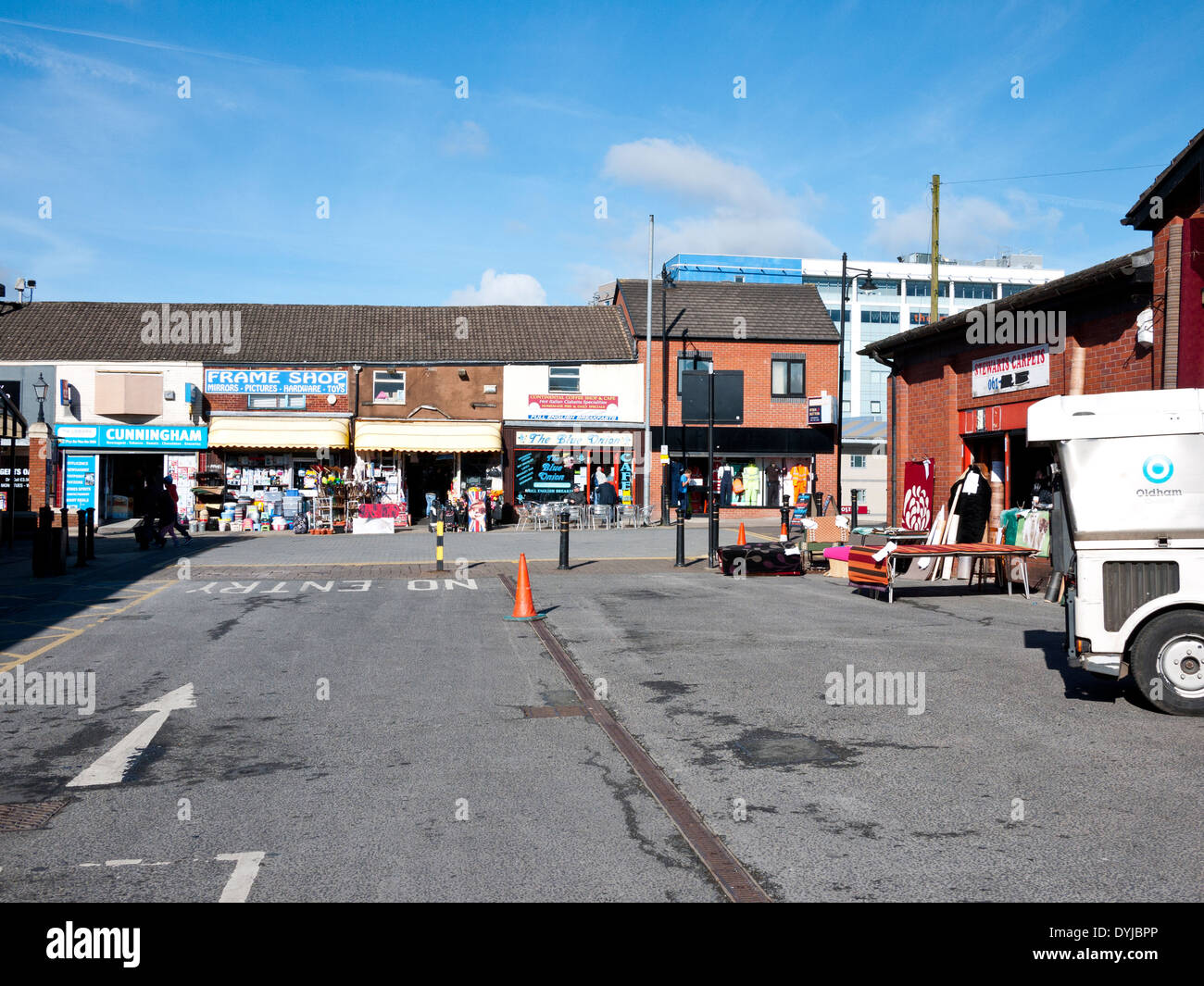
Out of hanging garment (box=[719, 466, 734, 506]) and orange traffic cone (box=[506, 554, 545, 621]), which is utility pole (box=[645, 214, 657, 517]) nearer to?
hanging garment (box=[719, 466, 734, 506])

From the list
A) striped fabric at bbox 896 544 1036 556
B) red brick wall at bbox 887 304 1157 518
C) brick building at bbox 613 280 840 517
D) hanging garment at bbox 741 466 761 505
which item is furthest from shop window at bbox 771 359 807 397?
striped fabric at bbox 896 544 1036 556

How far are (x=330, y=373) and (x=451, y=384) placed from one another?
4.06 meters

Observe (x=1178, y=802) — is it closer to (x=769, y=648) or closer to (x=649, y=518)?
(x=769, y=648)

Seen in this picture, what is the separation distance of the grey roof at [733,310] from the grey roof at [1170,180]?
80.3 feet

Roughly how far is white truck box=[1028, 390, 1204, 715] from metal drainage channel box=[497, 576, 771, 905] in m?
3.53

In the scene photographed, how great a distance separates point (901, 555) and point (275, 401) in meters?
25.8

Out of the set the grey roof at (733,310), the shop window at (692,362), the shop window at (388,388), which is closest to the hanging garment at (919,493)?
the shop window at (692,362)

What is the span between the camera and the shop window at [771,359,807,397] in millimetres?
38656

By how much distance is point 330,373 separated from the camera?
35.5 metres

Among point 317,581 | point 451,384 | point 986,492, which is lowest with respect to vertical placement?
point 317,581

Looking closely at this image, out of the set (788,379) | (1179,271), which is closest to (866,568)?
(1179,271)
